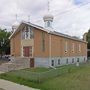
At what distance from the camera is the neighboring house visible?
34719 millimetres

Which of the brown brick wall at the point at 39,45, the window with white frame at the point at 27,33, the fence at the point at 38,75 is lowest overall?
the fence at the point at 38,75

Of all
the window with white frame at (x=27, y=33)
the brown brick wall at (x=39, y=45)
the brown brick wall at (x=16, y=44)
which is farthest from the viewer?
the brown brick wall at (x=16, y=44)

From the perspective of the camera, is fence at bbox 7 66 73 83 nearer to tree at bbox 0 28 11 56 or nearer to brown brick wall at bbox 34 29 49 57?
brown brick wall at bbox 34 29 49 57

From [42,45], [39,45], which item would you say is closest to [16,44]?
[39,45]

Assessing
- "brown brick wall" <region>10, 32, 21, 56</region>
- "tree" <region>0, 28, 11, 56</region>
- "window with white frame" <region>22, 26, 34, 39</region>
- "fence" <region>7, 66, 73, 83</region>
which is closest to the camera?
"fence" <region>7, 66, 73, 83</region>

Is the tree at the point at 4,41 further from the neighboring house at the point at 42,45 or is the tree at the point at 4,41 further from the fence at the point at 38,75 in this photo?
the fence at the point at 38,75

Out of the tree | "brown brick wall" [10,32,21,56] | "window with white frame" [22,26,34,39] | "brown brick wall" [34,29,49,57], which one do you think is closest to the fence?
"brown brick wall" [34,29,49,57]

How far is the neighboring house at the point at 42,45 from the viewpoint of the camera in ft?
114

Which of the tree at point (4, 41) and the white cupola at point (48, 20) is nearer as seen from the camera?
the white cupola at point (48, 20)

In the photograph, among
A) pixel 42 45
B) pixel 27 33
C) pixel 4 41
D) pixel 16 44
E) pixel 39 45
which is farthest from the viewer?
pixel 4 41

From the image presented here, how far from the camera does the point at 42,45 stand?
116 ft

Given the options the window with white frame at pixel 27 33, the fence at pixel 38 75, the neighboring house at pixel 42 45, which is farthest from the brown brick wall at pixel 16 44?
the fence at pixel 38 75

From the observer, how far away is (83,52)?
170 ft

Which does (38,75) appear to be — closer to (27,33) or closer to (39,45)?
(39,45)
